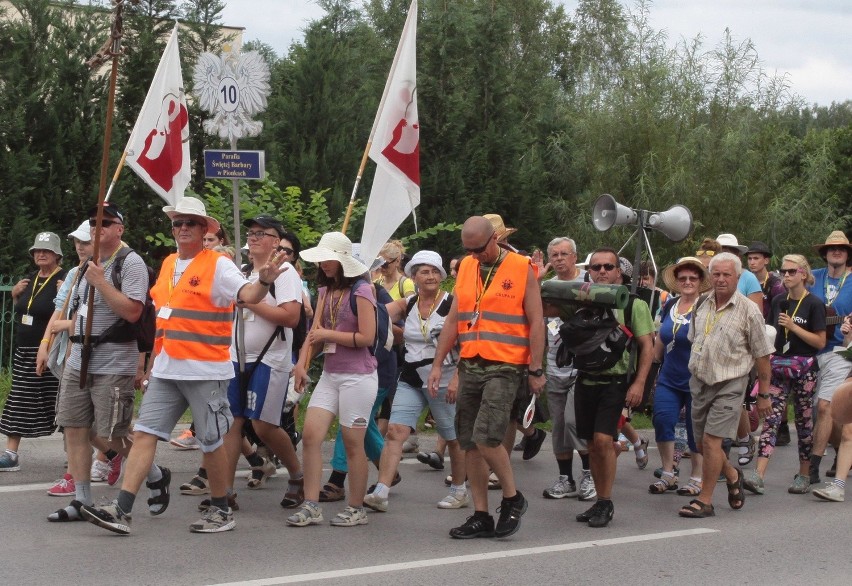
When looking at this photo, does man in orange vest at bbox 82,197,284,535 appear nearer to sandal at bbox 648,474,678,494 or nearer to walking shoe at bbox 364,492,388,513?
walking shoe at bbox 364,492,388,513

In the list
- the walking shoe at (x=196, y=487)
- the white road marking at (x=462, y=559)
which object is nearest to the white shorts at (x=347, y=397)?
the white road marking at (x=462, y=559)

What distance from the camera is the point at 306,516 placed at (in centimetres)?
779

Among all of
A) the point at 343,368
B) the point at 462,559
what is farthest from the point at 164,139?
the point at 462,559

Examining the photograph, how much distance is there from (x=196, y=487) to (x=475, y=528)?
7.71ft

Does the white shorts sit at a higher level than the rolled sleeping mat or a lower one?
lower

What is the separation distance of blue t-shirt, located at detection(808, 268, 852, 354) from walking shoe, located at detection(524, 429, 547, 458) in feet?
8.74

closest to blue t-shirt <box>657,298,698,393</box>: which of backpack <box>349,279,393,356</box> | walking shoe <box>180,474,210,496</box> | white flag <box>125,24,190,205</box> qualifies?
backpack <box>349,279,393,356</box>

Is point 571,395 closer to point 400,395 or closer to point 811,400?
point 400,395

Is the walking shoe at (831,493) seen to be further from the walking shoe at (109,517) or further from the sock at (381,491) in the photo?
the walking shoe at (109,517)

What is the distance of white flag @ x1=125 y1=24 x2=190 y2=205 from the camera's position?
9.66 metres

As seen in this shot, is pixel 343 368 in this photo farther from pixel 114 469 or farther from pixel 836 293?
pixel 836 293

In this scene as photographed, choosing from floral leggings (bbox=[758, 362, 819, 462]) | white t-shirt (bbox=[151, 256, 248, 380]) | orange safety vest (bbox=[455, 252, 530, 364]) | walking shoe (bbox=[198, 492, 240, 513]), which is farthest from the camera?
floral leggings (bbox=[758, 362, 819, 462])

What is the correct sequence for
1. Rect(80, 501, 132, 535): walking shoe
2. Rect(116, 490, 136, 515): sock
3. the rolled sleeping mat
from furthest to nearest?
1. the rolled sleeping mat
2. Rect(116, 490, 136, 515): sock
3. Rect(80, 501, 132, 535): walking shoe

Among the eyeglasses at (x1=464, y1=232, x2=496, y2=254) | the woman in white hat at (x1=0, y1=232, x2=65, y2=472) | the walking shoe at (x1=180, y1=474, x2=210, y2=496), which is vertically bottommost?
the walking shoe at (x1=180, y1=474, x2=210, y2=496)
